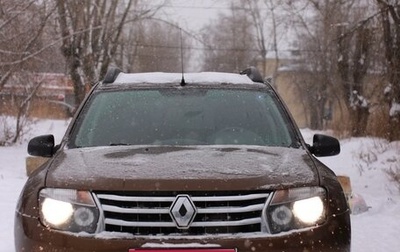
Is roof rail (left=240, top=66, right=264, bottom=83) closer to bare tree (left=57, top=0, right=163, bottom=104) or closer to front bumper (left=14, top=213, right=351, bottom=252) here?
front bumper (left=14, top=213, right=351, bottom=252)

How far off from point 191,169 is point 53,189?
74 cm

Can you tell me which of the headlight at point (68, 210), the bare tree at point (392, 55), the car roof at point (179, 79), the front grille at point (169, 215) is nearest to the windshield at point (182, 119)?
the car roof at point (179, 79)

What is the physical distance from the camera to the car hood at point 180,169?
3.22 metres

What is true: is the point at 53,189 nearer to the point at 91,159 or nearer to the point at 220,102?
the point at 91,159

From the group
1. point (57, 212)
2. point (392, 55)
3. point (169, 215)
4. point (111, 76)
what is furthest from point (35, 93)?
point (169, 215)

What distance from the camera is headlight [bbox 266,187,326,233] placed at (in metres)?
3.25

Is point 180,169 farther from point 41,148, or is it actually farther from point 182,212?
point 41,148

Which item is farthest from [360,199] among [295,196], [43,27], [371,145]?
[43,27]

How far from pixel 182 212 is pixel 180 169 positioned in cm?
31

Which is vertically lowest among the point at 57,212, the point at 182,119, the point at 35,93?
the point at 35,93

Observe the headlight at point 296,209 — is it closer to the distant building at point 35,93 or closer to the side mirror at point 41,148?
the side mirror at point 41,148

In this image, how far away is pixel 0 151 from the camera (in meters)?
17.5

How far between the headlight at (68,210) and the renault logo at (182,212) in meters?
0.40

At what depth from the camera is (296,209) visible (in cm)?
331
